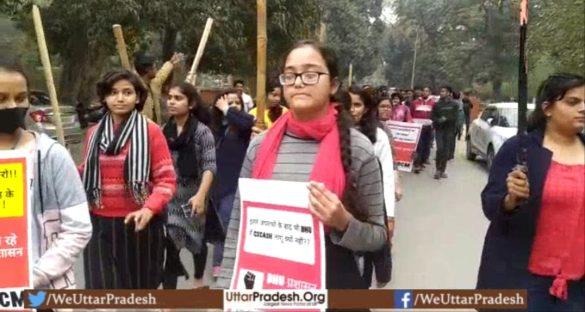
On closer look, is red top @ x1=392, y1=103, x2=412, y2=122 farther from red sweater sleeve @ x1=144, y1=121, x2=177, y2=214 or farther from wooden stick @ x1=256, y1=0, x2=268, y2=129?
red sweater sleeve @ x1=144, y1=121, x2=177, y2=214

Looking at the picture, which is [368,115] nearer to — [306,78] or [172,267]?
[172,267]

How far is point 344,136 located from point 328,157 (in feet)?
0.31

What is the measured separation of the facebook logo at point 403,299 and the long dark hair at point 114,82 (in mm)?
1815

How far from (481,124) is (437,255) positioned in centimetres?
771

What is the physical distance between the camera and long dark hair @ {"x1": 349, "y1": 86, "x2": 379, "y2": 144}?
435cm

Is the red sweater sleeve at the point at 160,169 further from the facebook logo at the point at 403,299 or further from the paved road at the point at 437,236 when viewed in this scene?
the paved road at the point at 437,236

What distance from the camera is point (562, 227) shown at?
2557 millimetres

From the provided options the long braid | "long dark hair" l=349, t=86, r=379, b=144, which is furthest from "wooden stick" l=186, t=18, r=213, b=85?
the long braid

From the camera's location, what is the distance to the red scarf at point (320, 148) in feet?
7.24

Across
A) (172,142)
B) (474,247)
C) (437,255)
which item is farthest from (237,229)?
(474,247)

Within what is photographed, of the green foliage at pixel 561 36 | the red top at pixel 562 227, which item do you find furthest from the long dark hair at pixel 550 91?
the green foliage at pixel 561 36

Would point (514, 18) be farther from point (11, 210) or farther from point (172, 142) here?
point (11, 210)

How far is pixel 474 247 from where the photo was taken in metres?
7.00

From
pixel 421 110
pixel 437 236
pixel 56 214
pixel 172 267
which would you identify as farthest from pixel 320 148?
pixel 421 110
